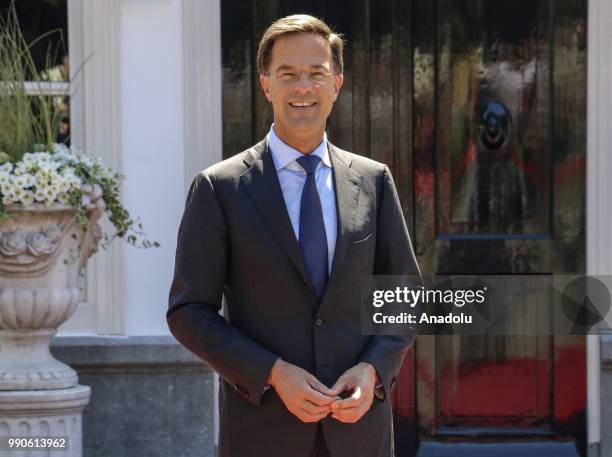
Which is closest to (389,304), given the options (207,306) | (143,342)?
(207,306)

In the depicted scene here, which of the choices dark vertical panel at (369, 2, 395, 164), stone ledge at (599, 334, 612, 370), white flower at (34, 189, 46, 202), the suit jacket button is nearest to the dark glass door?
dark vertical panel at (369, 2, 395, 164)

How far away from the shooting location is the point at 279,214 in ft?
10.9

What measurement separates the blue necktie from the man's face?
0.33 feet

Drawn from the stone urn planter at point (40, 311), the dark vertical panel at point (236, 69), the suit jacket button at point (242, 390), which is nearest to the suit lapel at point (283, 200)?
the suit jacket button at point (242, 390)

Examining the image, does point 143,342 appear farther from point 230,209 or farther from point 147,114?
point 230,209

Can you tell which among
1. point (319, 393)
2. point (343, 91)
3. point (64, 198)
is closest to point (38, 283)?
point (64, 198)

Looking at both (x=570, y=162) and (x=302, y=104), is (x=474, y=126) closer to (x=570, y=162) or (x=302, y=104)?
(x=570, y=162)

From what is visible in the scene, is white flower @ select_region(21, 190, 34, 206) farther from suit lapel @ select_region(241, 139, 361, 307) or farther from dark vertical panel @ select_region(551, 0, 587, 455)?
dark vertical panel @ select_region(551, 0, 587, 455)

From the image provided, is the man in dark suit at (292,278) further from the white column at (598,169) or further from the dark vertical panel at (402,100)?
the white column at (598,169)

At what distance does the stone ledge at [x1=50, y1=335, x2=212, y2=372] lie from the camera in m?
6.09

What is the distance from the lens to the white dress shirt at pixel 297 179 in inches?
133

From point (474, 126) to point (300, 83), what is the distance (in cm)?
312
